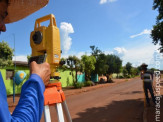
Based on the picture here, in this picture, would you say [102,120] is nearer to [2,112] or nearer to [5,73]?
[2,112]

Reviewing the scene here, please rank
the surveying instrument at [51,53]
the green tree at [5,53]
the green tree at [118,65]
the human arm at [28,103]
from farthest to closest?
the green tree at [118,65] → the green tree at [5,53] → the surveying instrument at [51,53] → the human arm at [28,103]

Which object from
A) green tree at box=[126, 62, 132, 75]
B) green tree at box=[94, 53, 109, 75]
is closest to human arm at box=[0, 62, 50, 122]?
green tree at box=[94, 53, 109, 75]

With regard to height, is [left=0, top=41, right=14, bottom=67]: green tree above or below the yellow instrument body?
above

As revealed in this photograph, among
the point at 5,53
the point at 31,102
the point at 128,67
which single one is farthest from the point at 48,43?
the point at 128,67

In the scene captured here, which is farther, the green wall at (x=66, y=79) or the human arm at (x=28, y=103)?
the green wall at (x=66, y=79)

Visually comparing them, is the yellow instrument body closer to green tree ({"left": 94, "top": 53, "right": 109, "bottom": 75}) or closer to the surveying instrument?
the surveying instrument

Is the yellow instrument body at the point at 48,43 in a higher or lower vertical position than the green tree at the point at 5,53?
lower

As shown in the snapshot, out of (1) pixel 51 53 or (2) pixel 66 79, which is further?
(2) pixel 66 79

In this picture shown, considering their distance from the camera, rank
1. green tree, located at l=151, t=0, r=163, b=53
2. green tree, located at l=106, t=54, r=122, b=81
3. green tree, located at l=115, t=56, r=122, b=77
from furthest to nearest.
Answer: green tree, located at l=115, t=56, r=122, b=77
green tree, located at l=106, t=54, r=122, b=81
green tree, located at l=151, t=0, r=163, b=53

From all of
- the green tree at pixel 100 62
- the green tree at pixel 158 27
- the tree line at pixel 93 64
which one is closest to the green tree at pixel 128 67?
the tree line at pixel 93 64

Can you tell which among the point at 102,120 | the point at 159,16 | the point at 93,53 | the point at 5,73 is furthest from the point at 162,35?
the point at 93,53

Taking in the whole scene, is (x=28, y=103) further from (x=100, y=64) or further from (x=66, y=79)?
(x=100, y=64)

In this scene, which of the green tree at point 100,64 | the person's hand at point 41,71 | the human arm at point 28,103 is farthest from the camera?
the green tree at point 100,64

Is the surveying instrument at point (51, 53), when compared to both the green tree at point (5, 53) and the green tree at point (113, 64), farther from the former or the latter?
the green tree at point (113, 64)
